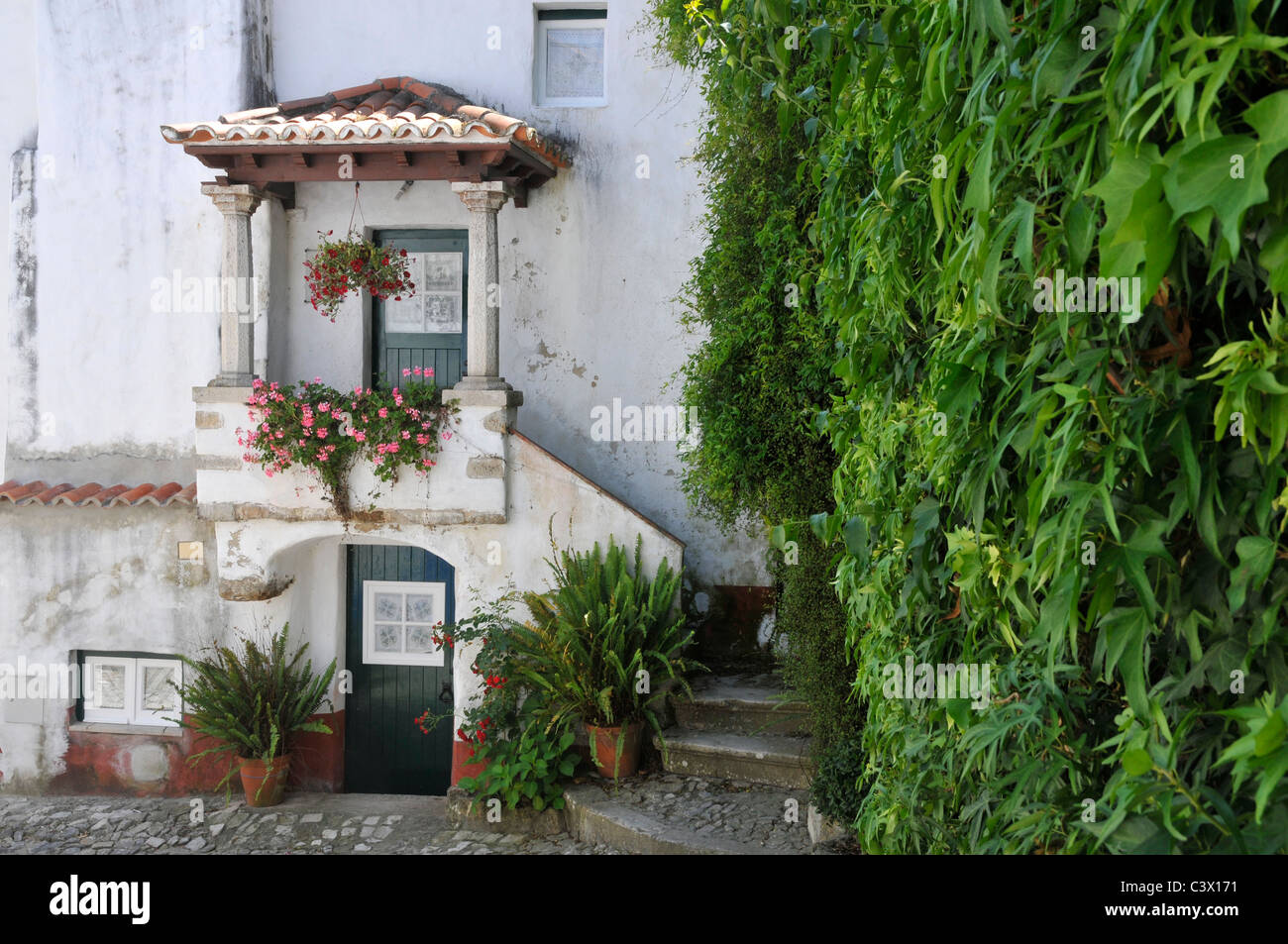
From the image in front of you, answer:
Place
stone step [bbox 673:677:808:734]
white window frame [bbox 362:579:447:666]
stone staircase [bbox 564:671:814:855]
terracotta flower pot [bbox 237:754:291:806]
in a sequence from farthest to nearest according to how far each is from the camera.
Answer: white window frame [bbox 362:579:447:666] < terracotta flower pot [bbox 237:754:291:806] < stone step [bbox 673:677:808:734] < stone staircase [bbox 564:671:814:855]

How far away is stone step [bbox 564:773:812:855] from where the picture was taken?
6484 millimetres

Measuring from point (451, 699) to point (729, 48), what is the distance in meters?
6.53

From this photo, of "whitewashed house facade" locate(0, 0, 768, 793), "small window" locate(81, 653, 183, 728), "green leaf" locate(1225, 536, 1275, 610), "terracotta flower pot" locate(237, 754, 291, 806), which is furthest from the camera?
"small window" locate(81, 653, 183, 728)

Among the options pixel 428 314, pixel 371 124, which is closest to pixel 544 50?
pixel 371 124

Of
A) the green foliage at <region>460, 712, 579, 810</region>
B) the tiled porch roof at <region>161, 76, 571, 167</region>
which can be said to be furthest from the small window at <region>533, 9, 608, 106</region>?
the green foliage at <region>460, 712, 579, 810</region>

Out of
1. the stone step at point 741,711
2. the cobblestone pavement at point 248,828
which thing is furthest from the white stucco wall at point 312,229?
the cobblestone pavement at point 248,828

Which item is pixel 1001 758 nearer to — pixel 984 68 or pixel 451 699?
pixel 984 68

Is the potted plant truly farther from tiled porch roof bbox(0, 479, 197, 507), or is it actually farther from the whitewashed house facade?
tiled porch roof bbox(0, 479, 197, 507)

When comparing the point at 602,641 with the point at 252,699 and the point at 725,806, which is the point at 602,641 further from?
the point at 252,699

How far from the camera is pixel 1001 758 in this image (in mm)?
2363

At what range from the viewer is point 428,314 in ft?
31.8

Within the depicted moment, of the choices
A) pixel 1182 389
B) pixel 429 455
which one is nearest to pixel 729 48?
pixel 1182 389

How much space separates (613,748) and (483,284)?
11.0 ft
